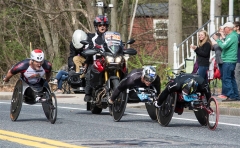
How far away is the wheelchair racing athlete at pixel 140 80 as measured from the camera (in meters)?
14.3

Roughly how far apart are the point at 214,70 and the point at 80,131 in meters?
10.0

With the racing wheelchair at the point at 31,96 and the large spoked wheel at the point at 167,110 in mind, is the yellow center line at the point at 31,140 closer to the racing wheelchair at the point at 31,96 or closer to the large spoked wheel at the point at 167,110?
the racing wheelchair at the point at 31,96

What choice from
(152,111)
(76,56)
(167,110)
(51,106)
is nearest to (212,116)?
(167,110)

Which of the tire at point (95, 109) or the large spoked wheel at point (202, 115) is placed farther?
the tire at point (95, 109)

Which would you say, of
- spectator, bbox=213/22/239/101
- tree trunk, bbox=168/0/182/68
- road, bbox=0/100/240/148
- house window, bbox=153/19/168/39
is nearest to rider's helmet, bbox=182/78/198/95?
road, bbox=0/100/240/148

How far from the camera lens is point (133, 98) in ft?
48.6

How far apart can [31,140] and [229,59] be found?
8249mm

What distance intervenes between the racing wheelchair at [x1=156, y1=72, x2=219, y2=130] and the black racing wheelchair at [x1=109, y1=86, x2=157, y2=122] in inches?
20.1

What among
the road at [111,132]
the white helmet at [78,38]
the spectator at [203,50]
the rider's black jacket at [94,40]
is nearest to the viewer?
the road at [111,132]

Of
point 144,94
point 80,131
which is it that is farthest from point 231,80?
point 80,131

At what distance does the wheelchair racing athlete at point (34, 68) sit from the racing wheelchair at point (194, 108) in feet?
7.84

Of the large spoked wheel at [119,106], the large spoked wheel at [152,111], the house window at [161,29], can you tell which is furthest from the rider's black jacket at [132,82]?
the house window at [161,29]

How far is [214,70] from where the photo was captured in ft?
73.2

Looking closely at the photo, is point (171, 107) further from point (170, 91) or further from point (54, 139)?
point (54, 139)
